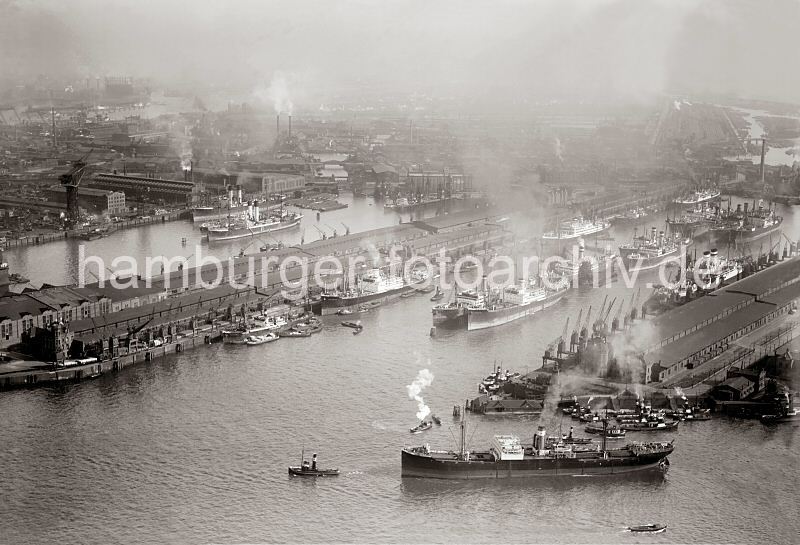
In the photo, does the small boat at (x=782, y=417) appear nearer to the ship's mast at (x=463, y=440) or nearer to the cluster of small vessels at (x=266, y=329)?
the ship's mast at (x=463, y=440)

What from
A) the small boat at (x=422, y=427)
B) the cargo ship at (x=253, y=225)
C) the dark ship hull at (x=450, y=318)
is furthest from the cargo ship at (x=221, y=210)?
the small boat at (x=422, y=427)

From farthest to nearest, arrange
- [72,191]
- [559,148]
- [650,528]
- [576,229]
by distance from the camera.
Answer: [559,148] < [72,191] < [576,229] < [650,528]

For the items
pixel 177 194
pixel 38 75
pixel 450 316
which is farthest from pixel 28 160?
pixel 450 316

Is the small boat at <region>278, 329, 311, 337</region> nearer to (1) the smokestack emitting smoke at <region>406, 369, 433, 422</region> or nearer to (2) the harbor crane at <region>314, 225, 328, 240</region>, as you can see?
(1) the smokestack emitting smoke at <region>406, 369, 433, 422</region>

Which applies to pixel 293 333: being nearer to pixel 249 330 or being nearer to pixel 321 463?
pixel 249 330

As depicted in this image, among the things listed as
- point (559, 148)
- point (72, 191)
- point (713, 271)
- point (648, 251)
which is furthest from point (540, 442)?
point (559, 148)

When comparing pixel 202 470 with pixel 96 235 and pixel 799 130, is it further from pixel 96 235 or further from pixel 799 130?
pixel 799 130
